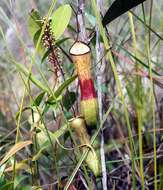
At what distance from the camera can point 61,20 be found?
0.72 meters

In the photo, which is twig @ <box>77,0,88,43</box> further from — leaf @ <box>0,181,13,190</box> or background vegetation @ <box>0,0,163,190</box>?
leaf @ <box>0,181,13,190</box>

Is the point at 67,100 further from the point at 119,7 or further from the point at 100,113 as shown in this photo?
the point at 119,7

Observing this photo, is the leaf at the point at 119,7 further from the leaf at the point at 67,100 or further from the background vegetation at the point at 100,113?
the leaf at the point at 67,100

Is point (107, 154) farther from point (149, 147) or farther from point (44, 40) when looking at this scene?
point (44, 40)

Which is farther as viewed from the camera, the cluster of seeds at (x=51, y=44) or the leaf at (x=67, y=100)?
the leaf at (x=67, y=100)

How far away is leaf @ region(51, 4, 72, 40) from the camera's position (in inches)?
28.1

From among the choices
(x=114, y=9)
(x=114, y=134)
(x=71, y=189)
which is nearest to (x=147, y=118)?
(x=114, y=134)

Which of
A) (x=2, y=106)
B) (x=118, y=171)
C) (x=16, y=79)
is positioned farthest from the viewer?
(x=16, y=79)

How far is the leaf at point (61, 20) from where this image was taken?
2.35 ft

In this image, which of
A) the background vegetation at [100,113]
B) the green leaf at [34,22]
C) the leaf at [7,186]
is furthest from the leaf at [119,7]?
the leaf at [7,186]

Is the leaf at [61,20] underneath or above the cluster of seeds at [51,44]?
above

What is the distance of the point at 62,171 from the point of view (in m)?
1.16

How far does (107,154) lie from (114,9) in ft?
1.92

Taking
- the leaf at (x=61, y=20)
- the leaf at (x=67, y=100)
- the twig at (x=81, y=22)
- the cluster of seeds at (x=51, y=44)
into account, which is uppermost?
the leaf at (x=61, y=20)
